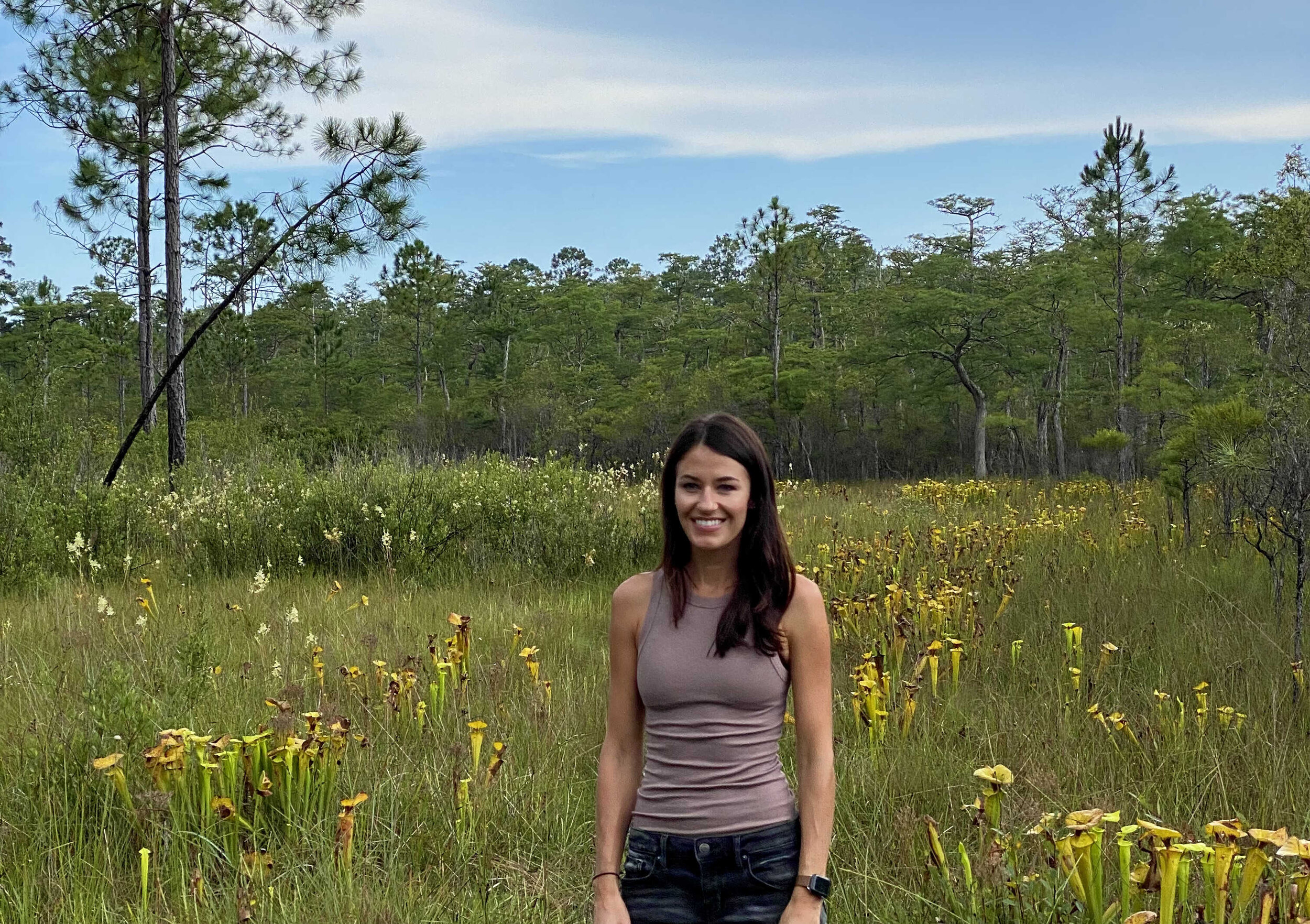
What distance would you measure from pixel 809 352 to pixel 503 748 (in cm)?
2933

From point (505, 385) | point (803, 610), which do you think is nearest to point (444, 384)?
point (505, 385)

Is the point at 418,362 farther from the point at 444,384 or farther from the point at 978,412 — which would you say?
the point at 978,412

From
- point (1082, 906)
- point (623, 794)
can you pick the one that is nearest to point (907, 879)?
point (1082, 906)

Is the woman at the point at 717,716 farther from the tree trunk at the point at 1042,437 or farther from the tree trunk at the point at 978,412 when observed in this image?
the tree trunk at the point at 1042,437

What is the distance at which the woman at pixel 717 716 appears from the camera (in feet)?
5.88

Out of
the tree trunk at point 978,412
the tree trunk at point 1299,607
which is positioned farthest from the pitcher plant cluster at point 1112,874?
the tree trunk at point 978,412

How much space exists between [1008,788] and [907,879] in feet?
1.90

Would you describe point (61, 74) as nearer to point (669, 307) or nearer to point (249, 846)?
point (249, 846)

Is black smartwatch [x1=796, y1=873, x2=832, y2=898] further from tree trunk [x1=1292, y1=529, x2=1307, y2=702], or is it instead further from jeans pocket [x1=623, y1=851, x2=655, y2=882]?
tree trunk [x1=1292, y1=529, x2=1307, y2=702]

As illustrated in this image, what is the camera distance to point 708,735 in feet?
6.12

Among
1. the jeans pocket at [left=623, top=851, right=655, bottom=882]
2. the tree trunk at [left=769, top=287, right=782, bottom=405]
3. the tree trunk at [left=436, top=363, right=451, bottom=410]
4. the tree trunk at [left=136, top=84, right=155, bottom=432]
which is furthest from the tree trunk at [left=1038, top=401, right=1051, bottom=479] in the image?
the jeans pocket at [left=623, top=851, right=655, bottom=882]

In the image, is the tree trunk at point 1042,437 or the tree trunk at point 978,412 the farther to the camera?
the tree trunk at point 1042,437

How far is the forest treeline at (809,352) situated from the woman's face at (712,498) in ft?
17.3

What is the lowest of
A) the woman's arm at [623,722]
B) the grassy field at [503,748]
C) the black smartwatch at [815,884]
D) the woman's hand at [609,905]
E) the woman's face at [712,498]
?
the grassy field at [503,748]
